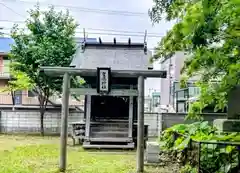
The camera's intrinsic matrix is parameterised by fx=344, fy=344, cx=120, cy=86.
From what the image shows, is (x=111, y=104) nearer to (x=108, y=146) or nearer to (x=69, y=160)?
(x=108, y=146)

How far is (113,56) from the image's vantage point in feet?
38.3

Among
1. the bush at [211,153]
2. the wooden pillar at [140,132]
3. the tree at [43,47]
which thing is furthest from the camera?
the tree at [43,47]

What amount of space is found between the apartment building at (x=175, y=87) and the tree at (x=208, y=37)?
3250 millimetres

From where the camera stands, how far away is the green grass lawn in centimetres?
681

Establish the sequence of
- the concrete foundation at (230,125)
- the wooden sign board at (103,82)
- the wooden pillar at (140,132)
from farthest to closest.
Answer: the wooden sign board at (103,82) < the wooden pillar at (140,132) < the concrete foundation at (230,125)

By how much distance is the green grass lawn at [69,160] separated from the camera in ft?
22.4

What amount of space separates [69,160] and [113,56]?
15.2ft

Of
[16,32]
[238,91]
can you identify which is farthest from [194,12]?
[16,32]

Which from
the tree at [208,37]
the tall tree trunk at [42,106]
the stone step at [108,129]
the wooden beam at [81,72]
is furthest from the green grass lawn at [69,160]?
the tall tree trunk at [42,106]

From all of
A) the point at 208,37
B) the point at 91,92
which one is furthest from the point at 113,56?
the point at 208,37

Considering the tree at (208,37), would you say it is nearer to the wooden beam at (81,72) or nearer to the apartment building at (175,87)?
the wooden beam at (81,72)

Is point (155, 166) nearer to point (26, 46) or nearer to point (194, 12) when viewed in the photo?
point (194, 12)

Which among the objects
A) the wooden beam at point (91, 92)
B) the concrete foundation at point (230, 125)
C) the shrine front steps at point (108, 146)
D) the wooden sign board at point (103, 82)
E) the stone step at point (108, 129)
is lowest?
Answer: the shrine front steps at point (108, 146)

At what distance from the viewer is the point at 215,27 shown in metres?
3.27
